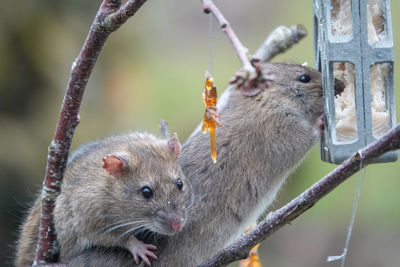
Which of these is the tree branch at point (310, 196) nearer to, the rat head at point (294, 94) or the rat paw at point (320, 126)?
the rat paw at point (320, 126)

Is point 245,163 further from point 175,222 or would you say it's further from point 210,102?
point 210,102

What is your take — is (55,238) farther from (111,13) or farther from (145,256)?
(111,13)

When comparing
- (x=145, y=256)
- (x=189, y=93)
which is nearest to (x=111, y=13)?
(x=145, y=256)

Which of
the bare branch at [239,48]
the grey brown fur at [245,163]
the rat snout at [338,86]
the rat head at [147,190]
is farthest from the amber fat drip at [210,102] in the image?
the grey brown fur at [245,163]

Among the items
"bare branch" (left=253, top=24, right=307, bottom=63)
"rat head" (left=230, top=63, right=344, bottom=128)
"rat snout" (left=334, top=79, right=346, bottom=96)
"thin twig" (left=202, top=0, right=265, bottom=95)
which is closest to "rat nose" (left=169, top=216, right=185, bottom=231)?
"rat head" (left=230, top=63, right=344, bottom=128)

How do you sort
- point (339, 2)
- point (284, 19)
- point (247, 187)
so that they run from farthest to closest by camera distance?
point (284, 19) < point (247, 187) < point (339, 2)

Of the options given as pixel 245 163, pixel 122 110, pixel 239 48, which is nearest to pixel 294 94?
pixel 245 163
